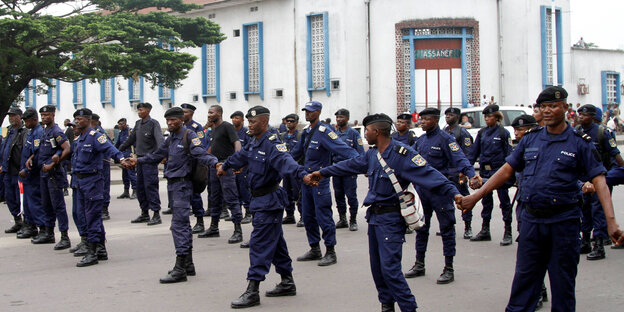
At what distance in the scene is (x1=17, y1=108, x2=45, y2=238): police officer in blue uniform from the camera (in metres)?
10.2

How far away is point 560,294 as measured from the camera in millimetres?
5172

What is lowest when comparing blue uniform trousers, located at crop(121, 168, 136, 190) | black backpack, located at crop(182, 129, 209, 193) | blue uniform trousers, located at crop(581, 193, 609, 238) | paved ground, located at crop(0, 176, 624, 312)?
paved ground, located at crop(0, 176, 624, 312)

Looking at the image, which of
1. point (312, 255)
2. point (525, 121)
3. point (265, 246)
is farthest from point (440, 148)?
point (265, 246)

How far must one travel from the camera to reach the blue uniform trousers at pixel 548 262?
516 cm

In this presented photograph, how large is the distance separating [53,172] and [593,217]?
23.6 feet

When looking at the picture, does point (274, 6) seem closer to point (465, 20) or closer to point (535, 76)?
point (465, 20)

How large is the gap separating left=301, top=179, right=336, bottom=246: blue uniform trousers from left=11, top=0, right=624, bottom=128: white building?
2470 centimetres

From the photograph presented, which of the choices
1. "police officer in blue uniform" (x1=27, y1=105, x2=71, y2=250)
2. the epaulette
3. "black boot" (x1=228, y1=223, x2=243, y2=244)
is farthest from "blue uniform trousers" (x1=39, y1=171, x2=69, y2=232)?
the epaulette

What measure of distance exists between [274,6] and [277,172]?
29770 mm

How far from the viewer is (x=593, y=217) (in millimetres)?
9008

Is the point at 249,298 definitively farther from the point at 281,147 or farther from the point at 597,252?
the point at 597,252

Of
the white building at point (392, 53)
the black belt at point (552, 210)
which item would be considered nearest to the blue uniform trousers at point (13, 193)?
the black belt at point (552, 210)

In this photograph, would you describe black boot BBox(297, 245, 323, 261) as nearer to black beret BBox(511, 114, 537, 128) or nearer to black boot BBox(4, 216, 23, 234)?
black beret BBox(511, 114, 537, 128)

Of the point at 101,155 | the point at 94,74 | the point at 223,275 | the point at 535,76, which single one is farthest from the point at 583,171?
the point at 535,76
